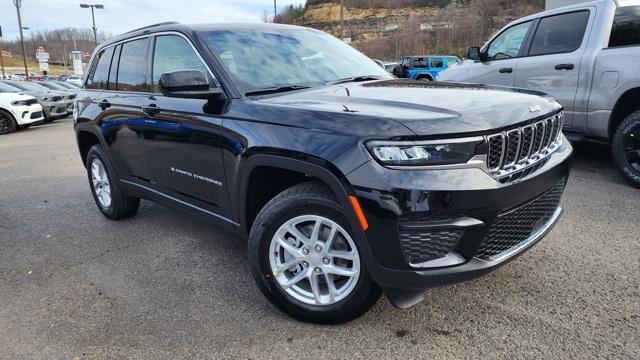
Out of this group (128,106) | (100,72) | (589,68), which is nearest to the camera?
(128,106)

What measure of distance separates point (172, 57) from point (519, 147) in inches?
99.2

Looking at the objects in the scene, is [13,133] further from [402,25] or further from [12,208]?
[402,25]

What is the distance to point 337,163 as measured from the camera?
2.22 metres

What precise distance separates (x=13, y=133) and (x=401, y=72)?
1369cm

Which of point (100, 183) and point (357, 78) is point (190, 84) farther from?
point (100, 183)

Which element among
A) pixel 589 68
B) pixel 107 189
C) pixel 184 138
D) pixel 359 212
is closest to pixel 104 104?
pixel 107 189

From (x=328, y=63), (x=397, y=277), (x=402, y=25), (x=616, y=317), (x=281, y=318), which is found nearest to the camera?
(x=397, y=277)

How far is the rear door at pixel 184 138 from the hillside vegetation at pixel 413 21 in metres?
35.7

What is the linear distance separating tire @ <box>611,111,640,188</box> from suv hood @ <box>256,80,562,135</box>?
2461mm

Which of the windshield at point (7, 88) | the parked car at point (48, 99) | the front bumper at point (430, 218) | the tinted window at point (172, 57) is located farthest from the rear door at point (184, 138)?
the parked car at point (48, 99)

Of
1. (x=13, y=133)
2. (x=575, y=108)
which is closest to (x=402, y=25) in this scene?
(x=13, y=133)

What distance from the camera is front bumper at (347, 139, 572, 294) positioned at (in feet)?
6.81

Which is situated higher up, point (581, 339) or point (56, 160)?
point (581, 339)

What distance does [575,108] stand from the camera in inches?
208
